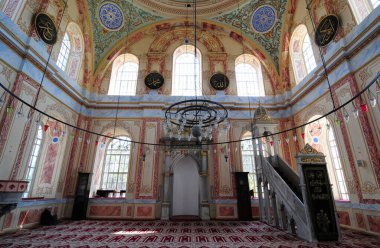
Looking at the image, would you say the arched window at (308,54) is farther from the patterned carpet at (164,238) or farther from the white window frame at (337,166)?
the patterned carpet at (164,238)

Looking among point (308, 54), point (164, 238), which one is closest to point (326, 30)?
point (308, 54)

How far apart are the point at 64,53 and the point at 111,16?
9.08 ft

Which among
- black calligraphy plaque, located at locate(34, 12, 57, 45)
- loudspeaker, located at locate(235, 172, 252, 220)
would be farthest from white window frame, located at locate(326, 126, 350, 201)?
black calligraphy plaque, located at locate(34, 12, 57, 45)

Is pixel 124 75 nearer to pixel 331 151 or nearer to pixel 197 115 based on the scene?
pixel 197 115

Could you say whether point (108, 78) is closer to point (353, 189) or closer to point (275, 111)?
point (275, 111)

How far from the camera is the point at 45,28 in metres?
6.35

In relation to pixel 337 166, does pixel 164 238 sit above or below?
below

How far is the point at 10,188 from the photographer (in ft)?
13.3

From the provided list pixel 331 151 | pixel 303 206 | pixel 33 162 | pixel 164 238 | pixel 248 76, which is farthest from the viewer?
pixel 248 76

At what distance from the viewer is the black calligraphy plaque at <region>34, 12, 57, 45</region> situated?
6.08 meters

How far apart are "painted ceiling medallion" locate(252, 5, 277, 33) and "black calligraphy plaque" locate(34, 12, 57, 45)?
825 centimetres

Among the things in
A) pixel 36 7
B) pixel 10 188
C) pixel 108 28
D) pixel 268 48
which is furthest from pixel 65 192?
pixel 268 48

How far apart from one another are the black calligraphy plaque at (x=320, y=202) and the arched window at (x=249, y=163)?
12.0 ft

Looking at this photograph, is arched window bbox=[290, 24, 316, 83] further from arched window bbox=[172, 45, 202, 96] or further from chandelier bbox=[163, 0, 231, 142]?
chandelier bbox=[163, 0, 231, 142]
